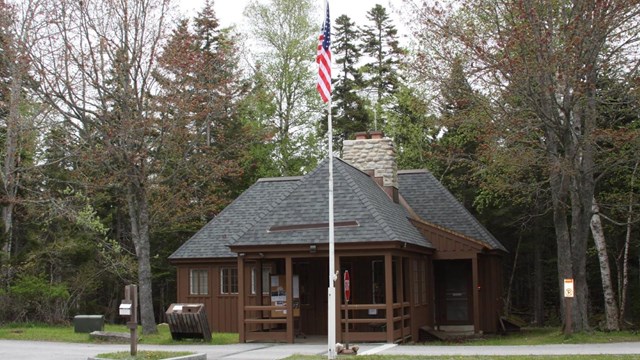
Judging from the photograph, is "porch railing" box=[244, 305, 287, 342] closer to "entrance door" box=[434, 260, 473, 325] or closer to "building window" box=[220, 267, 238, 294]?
"building window" box=[220, 267, 238, 294]

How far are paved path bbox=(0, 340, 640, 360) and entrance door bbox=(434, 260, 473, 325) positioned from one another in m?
7.82

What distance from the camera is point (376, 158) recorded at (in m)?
26.4

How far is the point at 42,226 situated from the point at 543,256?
75.7 feet

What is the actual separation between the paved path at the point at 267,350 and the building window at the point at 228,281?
805cm

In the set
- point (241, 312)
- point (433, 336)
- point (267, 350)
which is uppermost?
point (241, 312)

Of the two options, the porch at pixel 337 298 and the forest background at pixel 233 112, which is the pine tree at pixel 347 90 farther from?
the porch at pixel 337 298

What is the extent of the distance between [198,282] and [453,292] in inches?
353

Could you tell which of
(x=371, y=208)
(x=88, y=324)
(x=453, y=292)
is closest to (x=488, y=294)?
(x=453, y=292)

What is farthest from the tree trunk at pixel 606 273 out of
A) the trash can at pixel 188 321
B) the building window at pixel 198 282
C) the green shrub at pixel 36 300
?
the green shrub at pixel 36 300

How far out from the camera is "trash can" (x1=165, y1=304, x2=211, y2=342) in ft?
66.2

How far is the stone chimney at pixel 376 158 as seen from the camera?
2614cm

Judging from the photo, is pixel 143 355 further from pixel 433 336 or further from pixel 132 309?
pixel 433 336

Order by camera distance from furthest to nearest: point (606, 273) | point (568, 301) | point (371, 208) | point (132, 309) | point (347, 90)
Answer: point (347, 90)
point (606, 273)
point (371, 208)
point (568, 301)
point (132, 309)

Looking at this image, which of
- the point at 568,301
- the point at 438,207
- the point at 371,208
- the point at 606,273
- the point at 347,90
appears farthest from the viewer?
the point at 347,90
